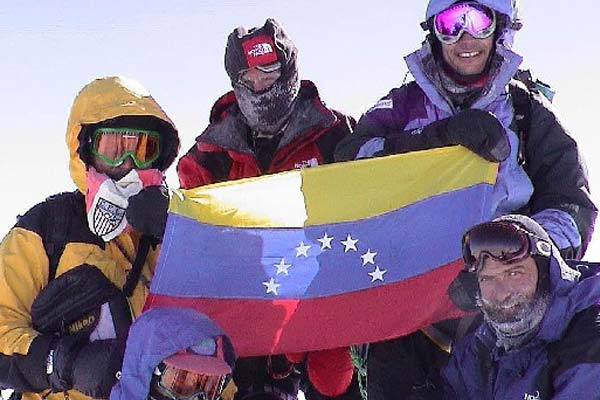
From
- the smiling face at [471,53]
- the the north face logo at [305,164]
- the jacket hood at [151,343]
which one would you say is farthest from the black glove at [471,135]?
the jacket hood at [151,343]

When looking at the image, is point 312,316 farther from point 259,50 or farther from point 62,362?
point 259,50

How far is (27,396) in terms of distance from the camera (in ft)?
20.5

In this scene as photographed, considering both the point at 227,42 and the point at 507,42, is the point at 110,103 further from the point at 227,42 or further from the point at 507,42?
the point at 507,42

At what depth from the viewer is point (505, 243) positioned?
517 centimetres

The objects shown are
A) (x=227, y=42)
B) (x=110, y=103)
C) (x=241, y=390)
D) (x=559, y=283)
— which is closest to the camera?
(x=559, y=283)

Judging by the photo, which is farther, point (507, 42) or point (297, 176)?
point (297, 176)

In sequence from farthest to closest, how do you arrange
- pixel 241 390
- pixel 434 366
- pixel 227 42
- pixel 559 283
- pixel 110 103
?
pixel 227 42 → pixel 241 390 → pixel 110 103 → pixel 434 366 → pixel 559 283

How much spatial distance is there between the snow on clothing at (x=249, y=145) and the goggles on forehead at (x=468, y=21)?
1.41 m

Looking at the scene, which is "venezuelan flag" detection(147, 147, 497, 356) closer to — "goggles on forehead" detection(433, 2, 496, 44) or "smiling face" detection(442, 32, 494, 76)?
"smiling face" detection(442, 32, 494, 76)

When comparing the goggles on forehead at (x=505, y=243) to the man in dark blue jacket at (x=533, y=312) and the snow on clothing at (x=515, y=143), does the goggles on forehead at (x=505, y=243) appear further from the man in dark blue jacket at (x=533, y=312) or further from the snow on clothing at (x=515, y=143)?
the snow on clothing at (x=515, y=143)

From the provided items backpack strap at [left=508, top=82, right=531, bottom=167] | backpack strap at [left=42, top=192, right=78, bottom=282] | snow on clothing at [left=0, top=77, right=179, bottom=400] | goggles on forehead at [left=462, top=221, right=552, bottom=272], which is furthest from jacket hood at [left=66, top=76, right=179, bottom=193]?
goggles on forehead at [left=462, top=221, right=552, bottom=272]

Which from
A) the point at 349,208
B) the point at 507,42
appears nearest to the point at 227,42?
the point at 349,208

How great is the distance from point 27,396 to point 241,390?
5.12 feet

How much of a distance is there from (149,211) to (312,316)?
49.2 inches
